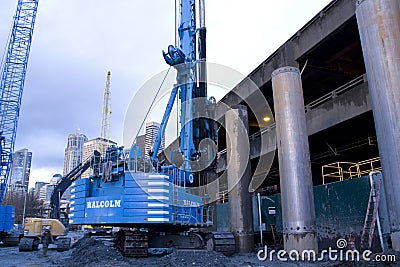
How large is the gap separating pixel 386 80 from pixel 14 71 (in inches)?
1449

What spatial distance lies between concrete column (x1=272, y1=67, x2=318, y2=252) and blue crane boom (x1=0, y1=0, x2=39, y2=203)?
1183 inches

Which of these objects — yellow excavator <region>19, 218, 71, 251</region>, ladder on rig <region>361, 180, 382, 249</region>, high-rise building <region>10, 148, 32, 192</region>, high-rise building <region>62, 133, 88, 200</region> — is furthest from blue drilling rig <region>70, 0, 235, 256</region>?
high-rise building <region>62, 133, 88, 200</region>

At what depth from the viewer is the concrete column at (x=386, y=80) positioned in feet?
31.4

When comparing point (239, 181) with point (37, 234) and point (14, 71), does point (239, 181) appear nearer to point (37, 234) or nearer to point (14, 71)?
point (37, 234)

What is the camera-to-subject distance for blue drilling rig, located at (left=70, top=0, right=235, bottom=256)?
12.7 m

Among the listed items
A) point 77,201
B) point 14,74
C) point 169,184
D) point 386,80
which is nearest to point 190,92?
point 169,184

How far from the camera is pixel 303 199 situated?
12.6m

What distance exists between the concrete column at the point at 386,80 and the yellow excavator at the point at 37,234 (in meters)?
16.5

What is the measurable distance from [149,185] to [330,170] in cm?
1698

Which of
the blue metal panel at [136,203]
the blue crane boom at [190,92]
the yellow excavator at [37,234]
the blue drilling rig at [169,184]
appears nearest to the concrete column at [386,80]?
the blue drilling rig at [169,184]

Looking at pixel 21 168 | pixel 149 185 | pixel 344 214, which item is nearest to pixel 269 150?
pixel 344 214

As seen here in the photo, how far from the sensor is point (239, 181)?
1630cm

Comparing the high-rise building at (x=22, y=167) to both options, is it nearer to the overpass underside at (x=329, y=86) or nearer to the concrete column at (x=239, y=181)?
the overpass underside at (x=329, y=86)

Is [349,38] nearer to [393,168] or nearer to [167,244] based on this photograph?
[393,168]
